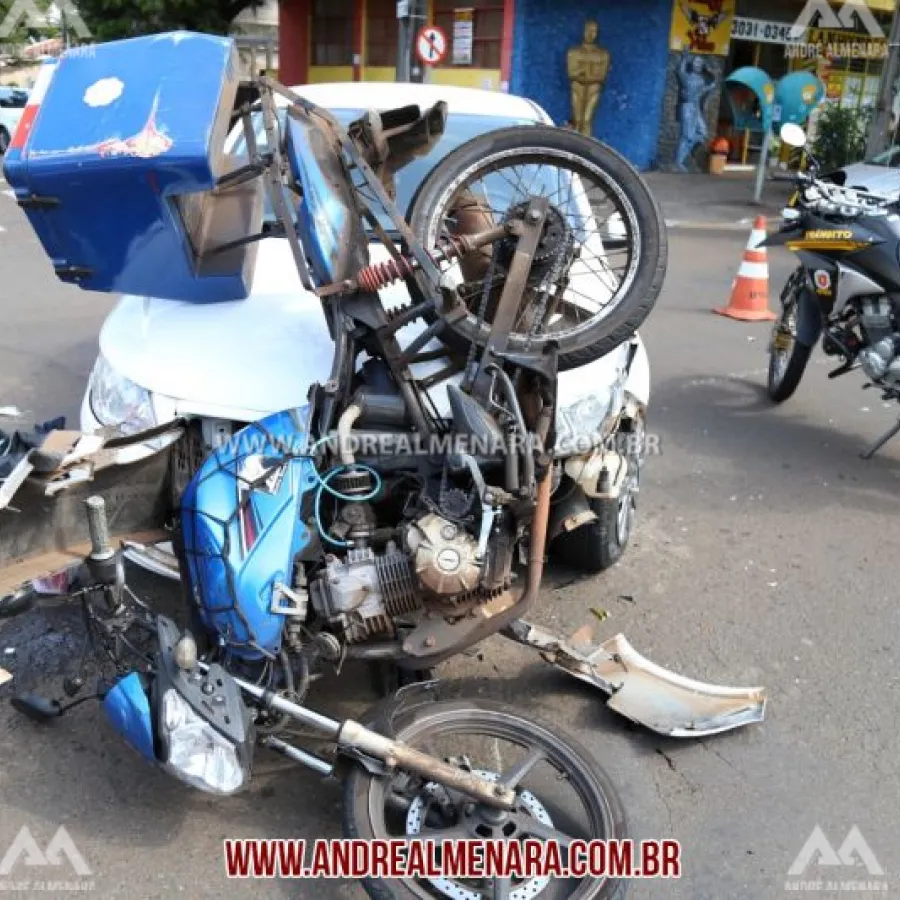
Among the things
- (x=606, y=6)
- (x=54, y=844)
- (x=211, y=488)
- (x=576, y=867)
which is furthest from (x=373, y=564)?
(x=606, y=6)

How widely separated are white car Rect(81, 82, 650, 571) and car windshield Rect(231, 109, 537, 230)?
0.12ft

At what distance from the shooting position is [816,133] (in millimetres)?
18203

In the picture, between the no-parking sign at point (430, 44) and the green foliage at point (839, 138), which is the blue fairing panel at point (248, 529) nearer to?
the no-parking sign at point (430, 44)

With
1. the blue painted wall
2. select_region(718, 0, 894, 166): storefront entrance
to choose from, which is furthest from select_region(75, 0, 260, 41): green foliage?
select_region(718, 0, 894, 166): storefront entrance

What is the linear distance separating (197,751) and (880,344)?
4.44m

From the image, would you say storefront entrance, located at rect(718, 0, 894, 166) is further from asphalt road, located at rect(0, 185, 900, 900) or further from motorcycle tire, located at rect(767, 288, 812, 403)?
asphalt road, located at rect(0, 185, 900, 900)

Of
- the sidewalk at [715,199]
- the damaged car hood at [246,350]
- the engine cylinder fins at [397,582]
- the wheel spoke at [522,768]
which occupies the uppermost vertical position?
the damaged car hood at [246,350]

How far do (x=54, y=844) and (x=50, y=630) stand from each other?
120cm

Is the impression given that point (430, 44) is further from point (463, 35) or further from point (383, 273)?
point (383, 273)

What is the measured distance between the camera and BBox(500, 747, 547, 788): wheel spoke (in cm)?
258

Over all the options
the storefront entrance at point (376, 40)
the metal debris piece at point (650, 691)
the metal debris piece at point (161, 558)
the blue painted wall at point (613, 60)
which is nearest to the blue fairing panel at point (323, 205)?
the metal debris piece at point (161, 558)

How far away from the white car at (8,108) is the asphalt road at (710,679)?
65.8ft

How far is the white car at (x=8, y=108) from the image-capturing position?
23.1 meters

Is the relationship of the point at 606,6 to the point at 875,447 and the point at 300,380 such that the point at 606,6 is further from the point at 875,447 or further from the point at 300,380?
the point at 300,380
